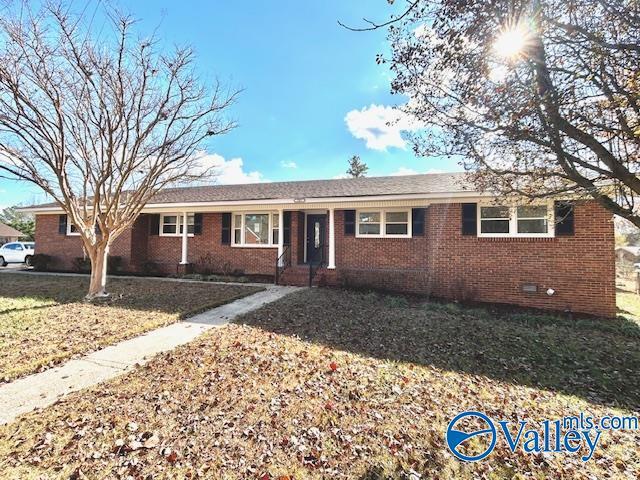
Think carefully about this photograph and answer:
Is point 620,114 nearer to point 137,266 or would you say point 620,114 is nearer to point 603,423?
point 603,423

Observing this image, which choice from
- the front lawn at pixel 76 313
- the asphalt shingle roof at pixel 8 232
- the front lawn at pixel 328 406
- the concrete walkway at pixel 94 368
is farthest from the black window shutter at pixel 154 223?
the asphalt shingle roof at pixel 8 232

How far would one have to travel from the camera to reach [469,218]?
960 cm

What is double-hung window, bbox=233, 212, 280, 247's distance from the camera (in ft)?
42.4

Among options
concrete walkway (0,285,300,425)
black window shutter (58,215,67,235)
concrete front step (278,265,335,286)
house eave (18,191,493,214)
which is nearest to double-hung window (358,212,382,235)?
house eave (18,191,493,214)

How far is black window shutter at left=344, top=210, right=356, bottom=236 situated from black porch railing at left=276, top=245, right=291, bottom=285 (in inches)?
102

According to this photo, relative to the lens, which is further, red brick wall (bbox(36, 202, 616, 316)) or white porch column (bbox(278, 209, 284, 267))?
white porch column (bbox(278, 209, 284, 267))

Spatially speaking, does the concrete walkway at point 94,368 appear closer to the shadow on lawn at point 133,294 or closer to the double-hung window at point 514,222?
the shadow on lawn at point 133,294

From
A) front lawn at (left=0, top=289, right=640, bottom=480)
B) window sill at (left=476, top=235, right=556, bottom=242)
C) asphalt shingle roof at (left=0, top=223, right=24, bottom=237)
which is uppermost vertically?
asphalt shingle roof at (left=0, top=223, right=24, bottom=237)

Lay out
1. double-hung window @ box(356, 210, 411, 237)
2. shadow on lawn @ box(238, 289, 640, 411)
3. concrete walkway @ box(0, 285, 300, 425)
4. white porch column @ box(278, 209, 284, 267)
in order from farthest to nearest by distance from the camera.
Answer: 1. white porch column @ box(278, 209, 284, 267)
2. double-hung window @ box(356, 210, 411, 237)
3. shadow on lawn @ box(238, 289, 640, 411)
4. concrete walkway @ box(0, 285, 300, 425)

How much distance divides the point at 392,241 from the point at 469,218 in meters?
2.54

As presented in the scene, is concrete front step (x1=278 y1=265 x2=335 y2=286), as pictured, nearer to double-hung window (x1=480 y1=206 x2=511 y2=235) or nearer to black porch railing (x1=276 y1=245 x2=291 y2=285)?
black porch railing (x1=276 y1=245 x2=291 y2=285)

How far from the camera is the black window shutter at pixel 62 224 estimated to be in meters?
15.6

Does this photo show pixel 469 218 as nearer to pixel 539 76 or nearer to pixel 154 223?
pixel 539 76

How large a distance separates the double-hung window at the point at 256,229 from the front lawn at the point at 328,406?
272 inches
